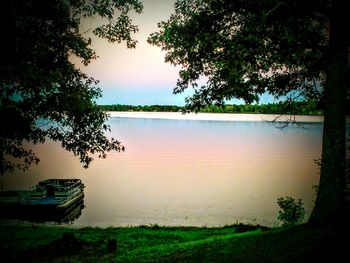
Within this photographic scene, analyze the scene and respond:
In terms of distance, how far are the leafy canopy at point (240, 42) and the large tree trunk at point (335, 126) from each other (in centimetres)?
52

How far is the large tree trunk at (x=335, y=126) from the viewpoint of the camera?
385 inches

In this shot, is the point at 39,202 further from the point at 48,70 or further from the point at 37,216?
the point at 48,70

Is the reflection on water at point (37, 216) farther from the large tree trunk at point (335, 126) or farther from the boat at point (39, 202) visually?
the large tree trunk at point (335, 126)

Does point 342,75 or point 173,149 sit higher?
point 342,75

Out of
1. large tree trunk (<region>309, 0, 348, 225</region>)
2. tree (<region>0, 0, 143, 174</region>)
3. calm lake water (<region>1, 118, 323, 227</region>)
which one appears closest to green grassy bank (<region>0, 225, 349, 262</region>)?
large tree trunk (<region>309, 0, 348, 225</region>)

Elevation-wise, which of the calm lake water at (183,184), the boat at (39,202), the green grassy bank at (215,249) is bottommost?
the calm lake water at (183,184)

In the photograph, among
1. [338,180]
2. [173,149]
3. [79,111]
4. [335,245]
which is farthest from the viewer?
[173,149]

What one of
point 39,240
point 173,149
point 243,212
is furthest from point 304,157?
point 39,240

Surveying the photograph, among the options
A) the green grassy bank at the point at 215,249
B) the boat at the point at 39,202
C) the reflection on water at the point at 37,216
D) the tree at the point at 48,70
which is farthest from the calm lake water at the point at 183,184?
the tree at the point at 48,70

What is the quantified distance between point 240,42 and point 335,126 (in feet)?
12.1

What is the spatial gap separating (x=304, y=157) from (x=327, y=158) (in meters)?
68.9

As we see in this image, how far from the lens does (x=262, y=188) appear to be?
45.4m

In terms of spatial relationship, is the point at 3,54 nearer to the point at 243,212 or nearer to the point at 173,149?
the point at 243,212

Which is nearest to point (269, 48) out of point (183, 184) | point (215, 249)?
point (215, 249)
